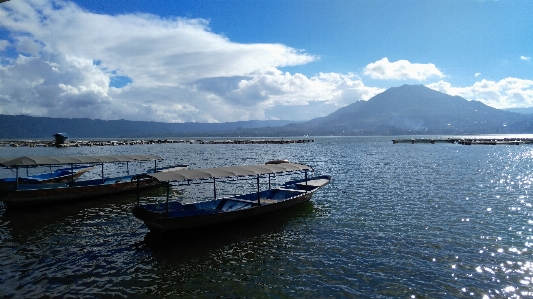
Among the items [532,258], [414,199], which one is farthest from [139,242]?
[414,199]

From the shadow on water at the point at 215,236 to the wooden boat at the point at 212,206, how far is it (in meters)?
0.46

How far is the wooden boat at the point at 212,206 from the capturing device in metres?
18.2

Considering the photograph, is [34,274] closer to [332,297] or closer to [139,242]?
[139,242]

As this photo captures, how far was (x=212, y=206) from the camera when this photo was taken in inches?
877

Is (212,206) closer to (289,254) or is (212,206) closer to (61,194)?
(289,254)

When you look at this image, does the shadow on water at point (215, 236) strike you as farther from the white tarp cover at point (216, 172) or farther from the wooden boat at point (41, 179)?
the wooden boat at point (41, 179)

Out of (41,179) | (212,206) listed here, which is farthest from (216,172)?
(41,179)

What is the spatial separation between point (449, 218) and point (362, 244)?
8.53 metres

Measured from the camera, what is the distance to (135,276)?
45.9 feet

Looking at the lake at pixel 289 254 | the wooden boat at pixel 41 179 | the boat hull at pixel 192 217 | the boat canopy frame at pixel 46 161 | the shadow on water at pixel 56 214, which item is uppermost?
the boat canopy frame at pixel 46 161

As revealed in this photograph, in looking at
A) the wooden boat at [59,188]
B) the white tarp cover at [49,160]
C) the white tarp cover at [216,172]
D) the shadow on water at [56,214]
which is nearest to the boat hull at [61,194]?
the wooden boat at [59,188]

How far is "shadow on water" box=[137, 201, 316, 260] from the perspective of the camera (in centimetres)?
1697

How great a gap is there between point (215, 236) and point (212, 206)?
3438mm

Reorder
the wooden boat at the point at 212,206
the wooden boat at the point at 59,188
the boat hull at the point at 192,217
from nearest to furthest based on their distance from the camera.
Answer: the boat hull at the point at 192,217
the wooden boat at the point at 212,206
the wooden boat at the point at 59,188
